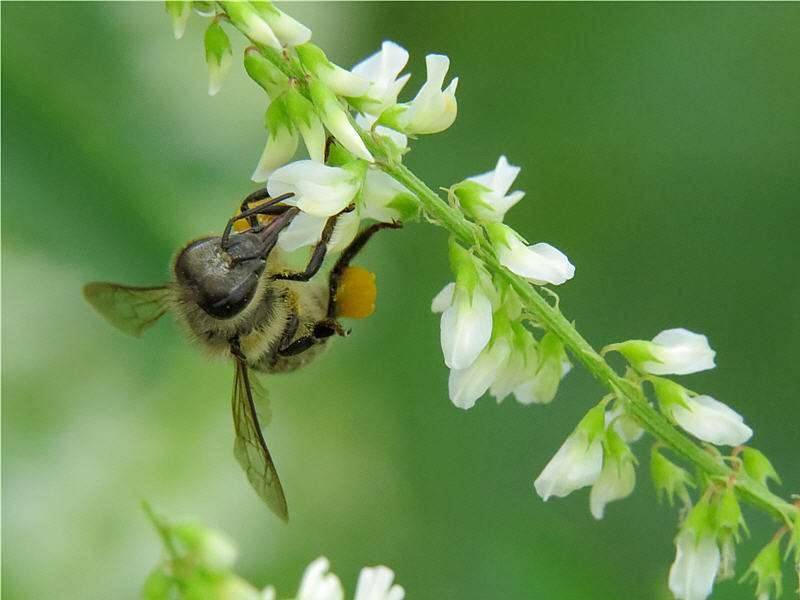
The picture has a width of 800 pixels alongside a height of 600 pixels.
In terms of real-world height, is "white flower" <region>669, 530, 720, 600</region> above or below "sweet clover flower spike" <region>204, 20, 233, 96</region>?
below

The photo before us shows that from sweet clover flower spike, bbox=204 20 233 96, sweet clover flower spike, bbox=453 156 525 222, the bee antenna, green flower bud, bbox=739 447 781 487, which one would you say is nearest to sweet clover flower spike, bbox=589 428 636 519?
green flower bud, bbox=739 447 781 487

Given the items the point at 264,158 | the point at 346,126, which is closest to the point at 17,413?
the point at 264,158

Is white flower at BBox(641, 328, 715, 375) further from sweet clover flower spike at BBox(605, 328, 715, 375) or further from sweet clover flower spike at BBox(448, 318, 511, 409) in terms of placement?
sweet clover flower spike at BBox(448, 318, 511, 409)

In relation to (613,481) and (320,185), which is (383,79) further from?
(613,481)

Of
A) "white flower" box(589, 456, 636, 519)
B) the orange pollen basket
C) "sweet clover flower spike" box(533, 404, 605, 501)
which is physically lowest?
"white flower" box(589, 456, 636, 519)

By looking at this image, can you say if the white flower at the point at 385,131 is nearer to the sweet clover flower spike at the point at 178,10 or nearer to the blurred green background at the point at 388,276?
the sweet clover flower spike at the point at 178,10

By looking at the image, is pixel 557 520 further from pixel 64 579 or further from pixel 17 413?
pixel 17 413
